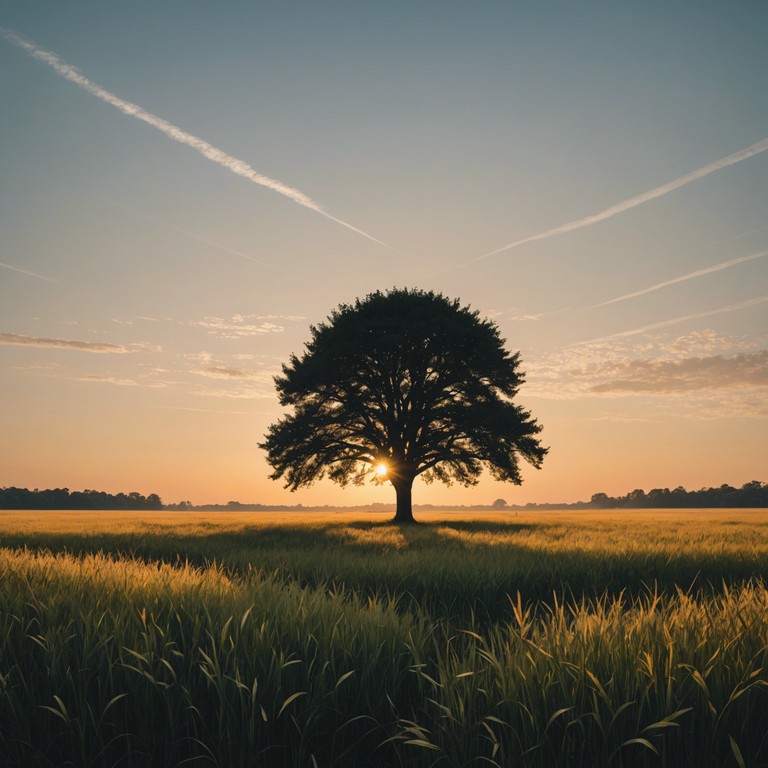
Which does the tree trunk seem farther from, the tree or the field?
the field

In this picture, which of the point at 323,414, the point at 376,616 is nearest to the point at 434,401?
the point at 323,414

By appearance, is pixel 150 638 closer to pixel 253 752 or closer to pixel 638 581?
pixel 253 752

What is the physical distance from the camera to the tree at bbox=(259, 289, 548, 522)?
2966cm

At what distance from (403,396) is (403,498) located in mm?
6254

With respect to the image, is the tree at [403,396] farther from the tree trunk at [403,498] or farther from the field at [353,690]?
the field at [353,690]

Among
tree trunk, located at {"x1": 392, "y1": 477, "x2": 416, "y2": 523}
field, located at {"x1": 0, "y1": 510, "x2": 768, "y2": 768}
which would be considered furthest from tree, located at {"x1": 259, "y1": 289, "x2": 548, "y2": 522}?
field, located at {"x1": 0, "y1": 510, "x2": 768, "y2": 768}

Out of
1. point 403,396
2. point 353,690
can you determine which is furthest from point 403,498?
point 353,690

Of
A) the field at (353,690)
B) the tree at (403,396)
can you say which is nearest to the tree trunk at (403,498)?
the tree at (403,396)

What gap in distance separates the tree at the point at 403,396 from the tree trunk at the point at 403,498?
0.07 meters

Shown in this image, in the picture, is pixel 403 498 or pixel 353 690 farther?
pixel 403 498

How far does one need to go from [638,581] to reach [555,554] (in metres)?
1.70

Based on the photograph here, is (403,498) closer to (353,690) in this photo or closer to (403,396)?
(403,396)

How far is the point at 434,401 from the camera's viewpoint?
103ft

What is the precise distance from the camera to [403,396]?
31812mm
